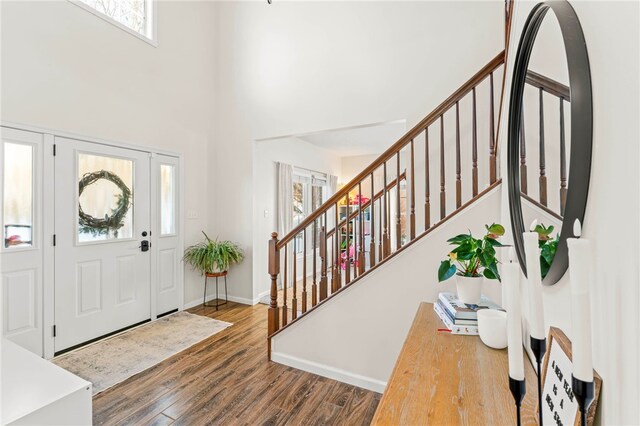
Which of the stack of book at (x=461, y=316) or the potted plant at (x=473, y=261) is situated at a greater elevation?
the potted plant at (x=473, y=261)

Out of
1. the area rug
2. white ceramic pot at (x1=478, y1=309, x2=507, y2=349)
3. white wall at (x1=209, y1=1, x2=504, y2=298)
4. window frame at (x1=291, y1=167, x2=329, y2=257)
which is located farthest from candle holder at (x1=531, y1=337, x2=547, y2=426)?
window frame at (x1=291, y1=167, x2=329, y2=257)

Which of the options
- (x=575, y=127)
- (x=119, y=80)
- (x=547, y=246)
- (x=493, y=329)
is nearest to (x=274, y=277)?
(x=493, y=329)

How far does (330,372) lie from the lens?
92.4 inches

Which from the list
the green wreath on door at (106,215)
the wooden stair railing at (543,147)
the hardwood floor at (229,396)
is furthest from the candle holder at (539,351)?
the green wreath on door at (106,215)

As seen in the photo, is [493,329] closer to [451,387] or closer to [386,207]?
[451,387]

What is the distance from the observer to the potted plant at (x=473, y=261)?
1.32 meters

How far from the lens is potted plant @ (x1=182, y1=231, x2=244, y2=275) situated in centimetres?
395

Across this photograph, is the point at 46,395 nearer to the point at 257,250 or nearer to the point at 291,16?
the point at 257,250

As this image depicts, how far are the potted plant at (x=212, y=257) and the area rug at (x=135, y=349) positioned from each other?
658 mm

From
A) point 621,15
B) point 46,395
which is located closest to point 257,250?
point 46,395

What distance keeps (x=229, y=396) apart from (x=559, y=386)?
217 centimetres

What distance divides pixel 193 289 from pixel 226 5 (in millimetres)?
4170

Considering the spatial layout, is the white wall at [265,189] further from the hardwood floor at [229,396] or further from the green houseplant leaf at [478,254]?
the green houseplant leaf at [478,254]

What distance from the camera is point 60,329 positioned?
2844mm
